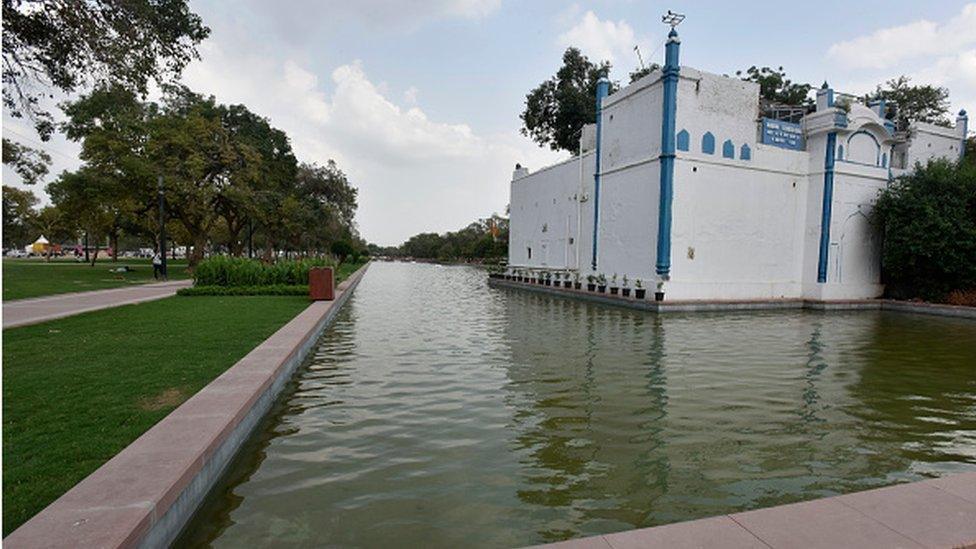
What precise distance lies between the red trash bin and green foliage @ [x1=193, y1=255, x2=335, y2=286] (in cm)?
415

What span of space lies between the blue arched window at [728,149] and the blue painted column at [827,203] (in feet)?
13.4

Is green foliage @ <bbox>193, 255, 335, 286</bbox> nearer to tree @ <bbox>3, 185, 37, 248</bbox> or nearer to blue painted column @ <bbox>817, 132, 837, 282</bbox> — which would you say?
blue painted column @ <bbox>817, 132, 837, 282</bbox>

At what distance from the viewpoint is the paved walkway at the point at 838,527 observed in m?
3.29

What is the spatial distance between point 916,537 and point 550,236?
2862 cm

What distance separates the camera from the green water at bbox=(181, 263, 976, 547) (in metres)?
4.07

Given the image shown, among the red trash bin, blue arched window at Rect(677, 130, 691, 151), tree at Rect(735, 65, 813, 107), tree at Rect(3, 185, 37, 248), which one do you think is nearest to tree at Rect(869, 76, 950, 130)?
tree at Rect(735, 65, 813, 107)

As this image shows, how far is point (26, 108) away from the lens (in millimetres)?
10328

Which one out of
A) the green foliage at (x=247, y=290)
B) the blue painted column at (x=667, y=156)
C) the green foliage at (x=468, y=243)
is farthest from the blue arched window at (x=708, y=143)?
the green foliage at (x=468, y=243)

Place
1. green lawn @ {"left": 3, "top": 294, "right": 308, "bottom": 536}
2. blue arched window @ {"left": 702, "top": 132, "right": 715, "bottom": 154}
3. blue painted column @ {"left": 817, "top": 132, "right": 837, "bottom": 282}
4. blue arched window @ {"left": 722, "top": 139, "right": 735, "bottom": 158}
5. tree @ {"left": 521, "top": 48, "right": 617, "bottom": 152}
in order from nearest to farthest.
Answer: green lawn @ {"left": 3, "top": 294, "right": 308, "bottom": 536} < blue arched window @ {"left": 702, "top": 132, "right": 715, "bottom": 154} < blue arched window @ {"left": 722, "top": 139, "right": 735, "bottom": 158} < blue painted column @ {"left": 817, "top": 132, "right": 837, "bottom": 282} < tree @ {"left": 521, "top": 48, "right": 617, "bottom": 152}

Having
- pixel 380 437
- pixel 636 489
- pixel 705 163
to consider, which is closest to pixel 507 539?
pixel 636 489

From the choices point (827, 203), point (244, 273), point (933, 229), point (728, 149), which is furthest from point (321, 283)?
point (933, 229)

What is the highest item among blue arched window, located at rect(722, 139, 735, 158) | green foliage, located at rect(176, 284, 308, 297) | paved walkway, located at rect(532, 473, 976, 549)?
blue arched window, located at rect(722, 139, 735, 158)

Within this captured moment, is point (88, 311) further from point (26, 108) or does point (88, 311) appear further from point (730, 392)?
point (730, 392)

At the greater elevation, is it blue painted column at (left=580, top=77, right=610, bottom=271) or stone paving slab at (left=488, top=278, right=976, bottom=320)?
blue painted column at (left=580, top=77, right=610, bottom=271)
